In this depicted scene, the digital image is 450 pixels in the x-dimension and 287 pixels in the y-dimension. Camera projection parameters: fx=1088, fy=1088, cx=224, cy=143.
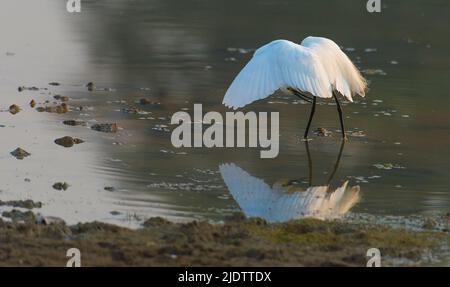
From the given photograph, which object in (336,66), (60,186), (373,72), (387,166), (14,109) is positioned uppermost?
(336,66)

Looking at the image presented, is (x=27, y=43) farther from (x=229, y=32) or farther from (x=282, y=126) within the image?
(x=282, y=126)

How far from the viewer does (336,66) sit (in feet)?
39.2

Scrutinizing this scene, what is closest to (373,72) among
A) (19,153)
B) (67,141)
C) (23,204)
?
(67,141)

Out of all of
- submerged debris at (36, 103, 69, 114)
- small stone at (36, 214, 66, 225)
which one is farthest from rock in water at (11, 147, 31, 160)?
small stone at (36, 214, 66, 225)

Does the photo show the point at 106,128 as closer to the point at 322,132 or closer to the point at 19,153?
the point at 19,153

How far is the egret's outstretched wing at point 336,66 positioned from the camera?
11773mm

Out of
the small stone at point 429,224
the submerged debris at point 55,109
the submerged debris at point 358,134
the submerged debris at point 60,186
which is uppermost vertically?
the submerged debris at point 55,109

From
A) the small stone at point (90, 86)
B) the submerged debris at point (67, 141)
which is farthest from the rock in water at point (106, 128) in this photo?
the small stone at point (90, 86)

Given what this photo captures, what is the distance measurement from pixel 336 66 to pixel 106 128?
2703mm

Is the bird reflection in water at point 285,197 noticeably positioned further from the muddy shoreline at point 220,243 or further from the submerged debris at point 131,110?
the submerged debris at point 131,110

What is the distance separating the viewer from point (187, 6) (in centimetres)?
2423

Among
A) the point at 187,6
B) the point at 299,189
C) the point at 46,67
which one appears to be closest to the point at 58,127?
the point at 299,189

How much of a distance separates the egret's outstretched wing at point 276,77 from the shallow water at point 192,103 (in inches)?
28.9

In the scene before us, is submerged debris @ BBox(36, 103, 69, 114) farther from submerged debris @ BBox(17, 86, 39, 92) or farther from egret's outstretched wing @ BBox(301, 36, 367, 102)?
egret's outstretched wing @ BBox(301, 36, 367, 102)
